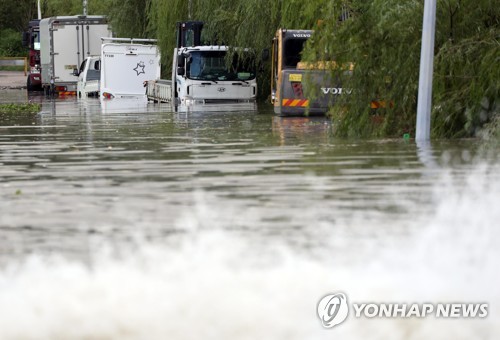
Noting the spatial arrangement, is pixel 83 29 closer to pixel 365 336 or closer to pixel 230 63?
pixel 230 63

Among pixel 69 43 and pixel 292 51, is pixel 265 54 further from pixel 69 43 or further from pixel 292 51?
pixel 69 43

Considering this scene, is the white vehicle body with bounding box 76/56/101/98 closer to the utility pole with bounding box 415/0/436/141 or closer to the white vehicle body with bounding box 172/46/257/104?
the white vehicle body with bounding box 172/46/257/104

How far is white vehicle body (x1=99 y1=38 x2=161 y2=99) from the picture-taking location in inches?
1743

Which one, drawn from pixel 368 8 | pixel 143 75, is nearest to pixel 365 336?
pixel 368 8

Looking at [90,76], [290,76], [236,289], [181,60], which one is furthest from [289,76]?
[236,289]

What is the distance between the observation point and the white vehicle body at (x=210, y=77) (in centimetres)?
3712

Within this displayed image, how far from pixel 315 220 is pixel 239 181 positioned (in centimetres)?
275

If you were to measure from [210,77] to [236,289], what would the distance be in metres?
30.5

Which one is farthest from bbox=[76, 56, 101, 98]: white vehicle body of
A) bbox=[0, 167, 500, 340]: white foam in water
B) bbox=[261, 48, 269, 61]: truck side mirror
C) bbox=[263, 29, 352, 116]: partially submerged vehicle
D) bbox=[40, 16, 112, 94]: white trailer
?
bbox=[0, 167, 500, 340]: white foam in water

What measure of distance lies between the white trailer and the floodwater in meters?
38.9

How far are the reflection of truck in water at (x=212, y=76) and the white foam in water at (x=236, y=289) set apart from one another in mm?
28795

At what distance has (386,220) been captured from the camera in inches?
353

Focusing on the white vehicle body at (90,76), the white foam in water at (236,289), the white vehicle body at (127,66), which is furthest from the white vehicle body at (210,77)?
the white foam in water at (236,289)

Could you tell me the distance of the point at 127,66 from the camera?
4512 centimetres
